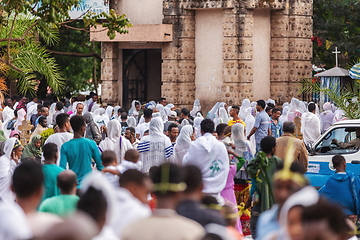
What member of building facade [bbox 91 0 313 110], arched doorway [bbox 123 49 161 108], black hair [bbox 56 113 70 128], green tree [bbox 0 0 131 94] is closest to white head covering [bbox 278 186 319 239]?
black hair [bbox 56 113 70 128]

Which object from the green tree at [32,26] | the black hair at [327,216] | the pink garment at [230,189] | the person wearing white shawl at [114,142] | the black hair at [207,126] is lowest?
the pink garment at [230,189]

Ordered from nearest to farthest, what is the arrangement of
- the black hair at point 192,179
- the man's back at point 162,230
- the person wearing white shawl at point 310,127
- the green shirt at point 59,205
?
1. the man's back at point 162,230
2. the black hair at point 192,179
3. the green shirt at point 59,205
4. the person wearing white shawl at point 310,127

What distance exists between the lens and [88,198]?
4.40 m

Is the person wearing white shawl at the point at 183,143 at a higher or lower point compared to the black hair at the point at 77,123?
lower

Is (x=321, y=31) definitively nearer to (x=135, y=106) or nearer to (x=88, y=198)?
(x=135, y=106)

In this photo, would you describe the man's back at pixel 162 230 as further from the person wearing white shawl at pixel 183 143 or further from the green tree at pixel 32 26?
the green tree at pixel 32 26

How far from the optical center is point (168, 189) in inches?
189

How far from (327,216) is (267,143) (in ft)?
13.7

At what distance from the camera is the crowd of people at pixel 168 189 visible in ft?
13.0

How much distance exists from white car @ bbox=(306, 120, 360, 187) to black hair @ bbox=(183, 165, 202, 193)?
5.62 meters

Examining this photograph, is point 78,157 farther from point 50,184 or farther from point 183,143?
point 183,143

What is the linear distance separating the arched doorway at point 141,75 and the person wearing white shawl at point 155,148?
13.6m

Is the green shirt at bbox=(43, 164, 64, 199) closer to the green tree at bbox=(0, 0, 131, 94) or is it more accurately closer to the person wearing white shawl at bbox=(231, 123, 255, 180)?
the person wearing white shawl at bbox=(231, 123, 255, 180)

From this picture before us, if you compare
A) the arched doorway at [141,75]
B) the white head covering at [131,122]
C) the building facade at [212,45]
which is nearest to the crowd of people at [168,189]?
the white head covering at [131,122]
